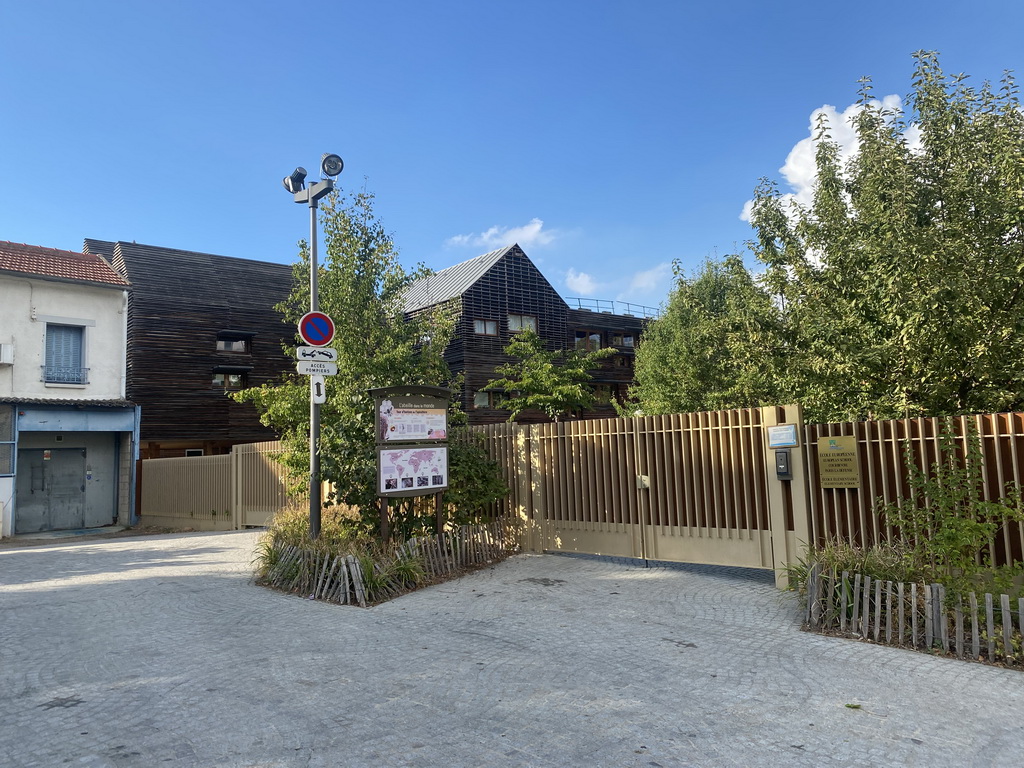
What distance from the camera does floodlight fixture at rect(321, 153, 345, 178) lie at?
985cm

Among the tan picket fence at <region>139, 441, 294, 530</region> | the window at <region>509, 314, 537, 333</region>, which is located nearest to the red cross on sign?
the tan picket fence at <region>139, 441, 294, 530</region>

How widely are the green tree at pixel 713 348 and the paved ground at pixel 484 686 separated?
391cm

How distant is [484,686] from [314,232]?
715 centimetres

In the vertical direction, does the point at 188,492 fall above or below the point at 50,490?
below

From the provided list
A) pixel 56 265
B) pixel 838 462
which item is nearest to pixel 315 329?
pixel 838 462

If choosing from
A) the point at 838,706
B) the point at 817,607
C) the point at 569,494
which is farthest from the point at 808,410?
the point at 838,706

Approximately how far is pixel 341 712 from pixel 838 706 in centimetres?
324

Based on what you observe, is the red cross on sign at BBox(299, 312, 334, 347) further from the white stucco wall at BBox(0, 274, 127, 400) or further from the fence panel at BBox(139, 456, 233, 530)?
the white stucco wall at BBox(0, 274, 127, 400)

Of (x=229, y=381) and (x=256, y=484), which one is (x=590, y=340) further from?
(x=256, y=484)

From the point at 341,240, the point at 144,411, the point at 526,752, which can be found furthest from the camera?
the point at 144,411

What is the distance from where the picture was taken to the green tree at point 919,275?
755 cm

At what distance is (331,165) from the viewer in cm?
988

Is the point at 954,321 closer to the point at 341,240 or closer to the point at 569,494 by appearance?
the point at 569,494

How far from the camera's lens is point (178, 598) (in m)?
8.15
